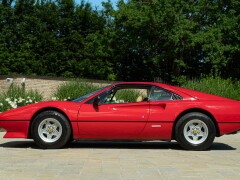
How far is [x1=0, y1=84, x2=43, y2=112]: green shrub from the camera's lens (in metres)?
15.6

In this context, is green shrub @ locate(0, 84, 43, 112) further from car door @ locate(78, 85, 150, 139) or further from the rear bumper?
the rear bumper

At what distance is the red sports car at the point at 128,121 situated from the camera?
8.70 metres

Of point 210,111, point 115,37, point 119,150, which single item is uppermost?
point 115,37

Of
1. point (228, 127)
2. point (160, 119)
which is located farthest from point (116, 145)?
point (228, 127)

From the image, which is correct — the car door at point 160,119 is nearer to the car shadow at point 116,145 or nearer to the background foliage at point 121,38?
the car shadow at point 116,145

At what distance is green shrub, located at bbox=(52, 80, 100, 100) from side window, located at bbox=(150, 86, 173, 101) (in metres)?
9.29

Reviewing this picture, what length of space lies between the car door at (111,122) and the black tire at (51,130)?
0.31 metres

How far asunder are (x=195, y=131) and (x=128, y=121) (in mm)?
1286

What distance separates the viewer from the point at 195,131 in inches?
344
